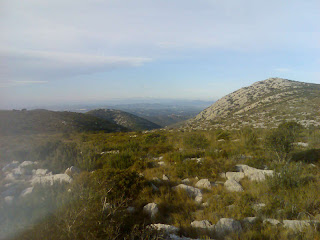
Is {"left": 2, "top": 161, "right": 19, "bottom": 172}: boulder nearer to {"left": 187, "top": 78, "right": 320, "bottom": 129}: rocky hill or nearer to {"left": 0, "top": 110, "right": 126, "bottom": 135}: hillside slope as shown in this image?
{"left": 187, "top": 78, "right": 320, "bottom": 129}: rocky hill

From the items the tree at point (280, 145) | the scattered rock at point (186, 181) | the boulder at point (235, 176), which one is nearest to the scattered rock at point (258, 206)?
the boulder at point (235, 176)

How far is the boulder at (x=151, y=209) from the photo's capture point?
345cm

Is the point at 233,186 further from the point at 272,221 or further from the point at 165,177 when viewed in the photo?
the point at 165,177

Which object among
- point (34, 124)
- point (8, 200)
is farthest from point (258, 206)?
point (34, 124)

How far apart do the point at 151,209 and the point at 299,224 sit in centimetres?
275

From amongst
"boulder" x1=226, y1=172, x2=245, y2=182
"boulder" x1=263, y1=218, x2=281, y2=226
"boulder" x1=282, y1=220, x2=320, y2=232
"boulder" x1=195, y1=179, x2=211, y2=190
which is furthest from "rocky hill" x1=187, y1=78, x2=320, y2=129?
"boulder" x1=263, y1=218, x2=281, y2=226

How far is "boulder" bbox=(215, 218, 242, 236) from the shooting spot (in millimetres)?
2834

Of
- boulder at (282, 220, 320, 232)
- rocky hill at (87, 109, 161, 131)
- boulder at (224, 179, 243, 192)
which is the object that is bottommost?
rocky hill at (87, 109, 161, 131)

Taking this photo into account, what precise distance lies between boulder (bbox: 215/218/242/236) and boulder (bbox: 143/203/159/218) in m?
1.25

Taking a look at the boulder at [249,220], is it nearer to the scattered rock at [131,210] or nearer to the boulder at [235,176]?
the boulder at [235,176]

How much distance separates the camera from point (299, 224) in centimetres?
286

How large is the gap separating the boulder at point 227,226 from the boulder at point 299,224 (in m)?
0.82

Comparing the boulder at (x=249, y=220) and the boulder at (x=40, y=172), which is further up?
the boulder at (x=249, y=220)

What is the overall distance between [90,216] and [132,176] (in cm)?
205
